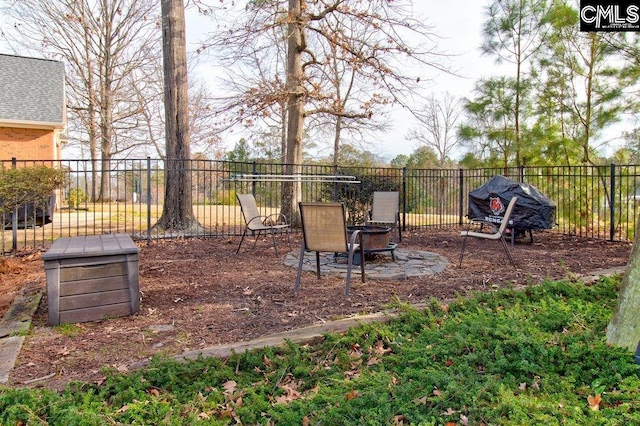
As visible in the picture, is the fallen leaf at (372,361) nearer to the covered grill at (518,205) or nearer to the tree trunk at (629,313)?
the tree trunk at (629,313)

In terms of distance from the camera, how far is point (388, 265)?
5.27 metres

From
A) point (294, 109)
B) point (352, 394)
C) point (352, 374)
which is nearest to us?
point (352, 394)

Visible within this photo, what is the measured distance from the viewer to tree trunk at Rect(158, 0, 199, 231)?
27.6 feet

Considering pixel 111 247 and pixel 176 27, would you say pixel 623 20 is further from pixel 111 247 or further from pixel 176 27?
pixel 111 247

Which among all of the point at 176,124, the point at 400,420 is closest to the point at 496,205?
the point at 176,124

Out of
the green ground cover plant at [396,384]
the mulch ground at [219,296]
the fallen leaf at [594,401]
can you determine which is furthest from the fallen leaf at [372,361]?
the fallen leaf at [594,401]

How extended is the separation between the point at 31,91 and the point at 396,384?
17992mm

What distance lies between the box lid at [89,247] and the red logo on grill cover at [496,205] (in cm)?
613

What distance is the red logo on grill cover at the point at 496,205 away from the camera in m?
7.71

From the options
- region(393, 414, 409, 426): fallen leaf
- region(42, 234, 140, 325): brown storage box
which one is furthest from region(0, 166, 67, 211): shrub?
region(393, 414, 409, 426): fallen leaf

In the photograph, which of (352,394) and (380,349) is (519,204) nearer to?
(380,349)

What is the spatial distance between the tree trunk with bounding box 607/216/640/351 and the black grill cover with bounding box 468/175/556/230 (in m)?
4.80

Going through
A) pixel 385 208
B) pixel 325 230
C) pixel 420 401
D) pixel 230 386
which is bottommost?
pixel 230 386

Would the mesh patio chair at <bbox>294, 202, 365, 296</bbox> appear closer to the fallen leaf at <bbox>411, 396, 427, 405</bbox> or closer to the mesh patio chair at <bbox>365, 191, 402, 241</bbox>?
the fallen leaf at <bbox>411, 396, 427, 405</bbox>
